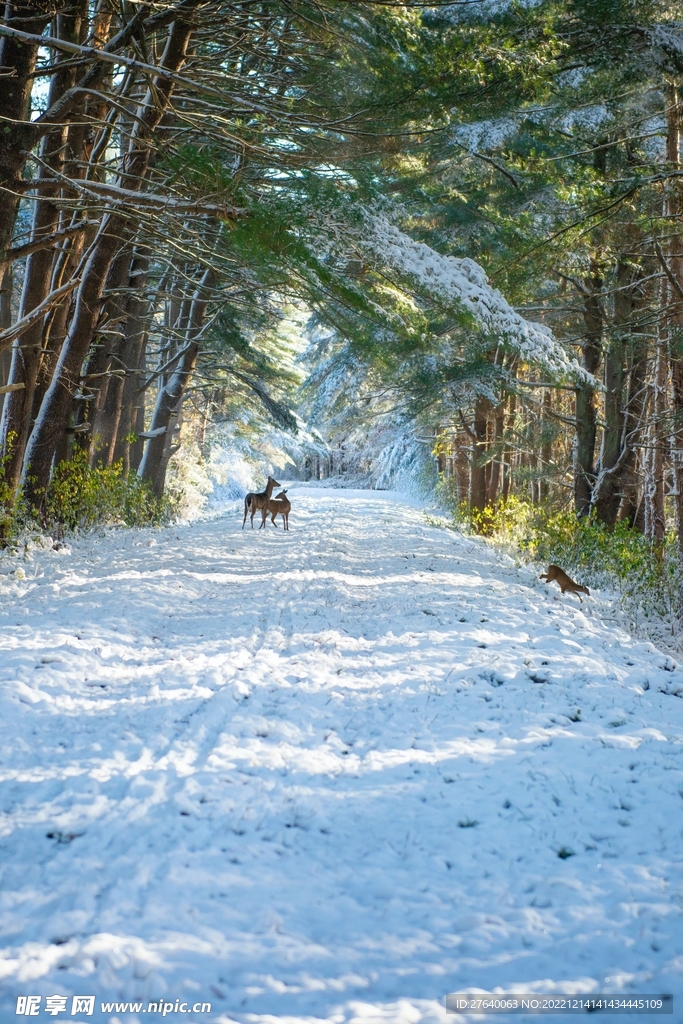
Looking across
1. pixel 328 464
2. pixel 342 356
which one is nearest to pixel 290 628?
pixel 342 356

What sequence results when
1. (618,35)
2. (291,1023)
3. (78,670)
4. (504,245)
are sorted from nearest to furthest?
1. (291,1023)
2. (78,670)
3. (618,35)
4. (504,245)

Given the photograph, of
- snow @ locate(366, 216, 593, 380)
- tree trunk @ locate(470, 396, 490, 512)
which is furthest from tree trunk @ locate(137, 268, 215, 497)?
snow @ locate(366, 216, 593, 380)

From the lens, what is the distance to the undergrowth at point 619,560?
31.5 ft

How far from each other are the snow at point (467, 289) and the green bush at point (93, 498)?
7149 mm

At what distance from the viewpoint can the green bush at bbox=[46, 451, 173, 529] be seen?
12.4m

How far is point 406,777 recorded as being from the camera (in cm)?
404

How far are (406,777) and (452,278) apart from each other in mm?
7193

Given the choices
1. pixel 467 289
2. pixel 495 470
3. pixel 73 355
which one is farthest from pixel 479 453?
pixel 73 355

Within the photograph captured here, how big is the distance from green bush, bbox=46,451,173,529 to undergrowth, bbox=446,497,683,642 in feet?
27.2

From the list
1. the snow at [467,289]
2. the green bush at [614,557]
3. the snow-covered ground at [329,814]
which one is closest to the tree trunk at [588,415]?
the green bush at [614,557]

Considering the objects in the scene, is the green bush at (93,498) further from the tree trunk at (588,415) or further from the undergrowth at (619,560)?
the tree trunk at (588,415)

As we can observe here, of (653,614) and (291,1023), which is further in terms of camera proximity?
(653,614)

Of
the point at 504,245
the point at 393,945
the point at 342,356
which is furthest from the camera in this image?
the point at 342,356

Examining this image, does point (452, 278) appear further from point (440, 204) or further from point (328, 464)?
point (328, 464)
